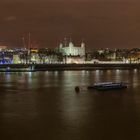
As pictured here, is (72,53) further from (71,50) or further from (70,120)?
(70,120)

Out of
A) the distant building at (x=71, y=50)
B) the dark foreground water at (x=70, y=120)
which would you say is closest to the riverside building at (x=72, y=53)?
the distant building at (x=71, y=50)

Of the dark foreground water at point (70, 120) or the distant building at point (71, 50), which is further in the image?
the distant building at point (71, 50)

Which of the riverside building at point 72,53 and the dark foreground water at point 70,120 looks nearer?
the dark foreground water at point 70,120

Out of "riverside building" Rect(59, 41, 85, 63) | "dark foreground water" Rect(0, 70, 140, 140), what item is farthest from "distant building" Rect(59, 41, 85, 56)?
"dark foreground water" Rect(0, 70, 140, 140)

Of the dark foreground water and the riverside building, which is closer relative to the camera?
the dark foreground water

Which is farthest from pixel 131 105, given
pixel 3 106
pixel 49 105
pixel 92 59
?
pixel 92 59

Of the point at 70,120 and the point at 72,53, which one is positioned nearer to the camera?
the point at 70,120

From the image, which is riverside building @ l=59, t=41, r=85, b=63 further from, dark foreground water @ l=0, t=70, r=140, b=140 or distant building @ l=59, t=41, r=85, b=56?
dark foreground water @ l=0, t=70, r=140, b=140

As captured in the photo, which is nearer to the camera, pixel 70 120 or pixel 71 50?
pixel 70 120

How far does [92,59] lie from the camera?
9575 centimetres

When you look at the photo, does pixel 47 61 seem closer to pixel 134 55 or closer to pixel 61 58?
pixel 61 58

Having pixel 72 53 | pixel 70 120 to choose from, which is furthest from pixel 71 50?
pixel 70 120

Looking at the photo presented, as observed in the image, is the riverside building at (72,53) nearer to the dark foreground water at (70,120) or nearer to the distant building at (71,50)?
the distant building at (71,50)

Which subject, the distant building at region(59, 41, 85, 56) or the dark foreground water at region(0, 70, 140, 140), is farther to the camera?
the distant building at region(59, 41, 85, 56)
